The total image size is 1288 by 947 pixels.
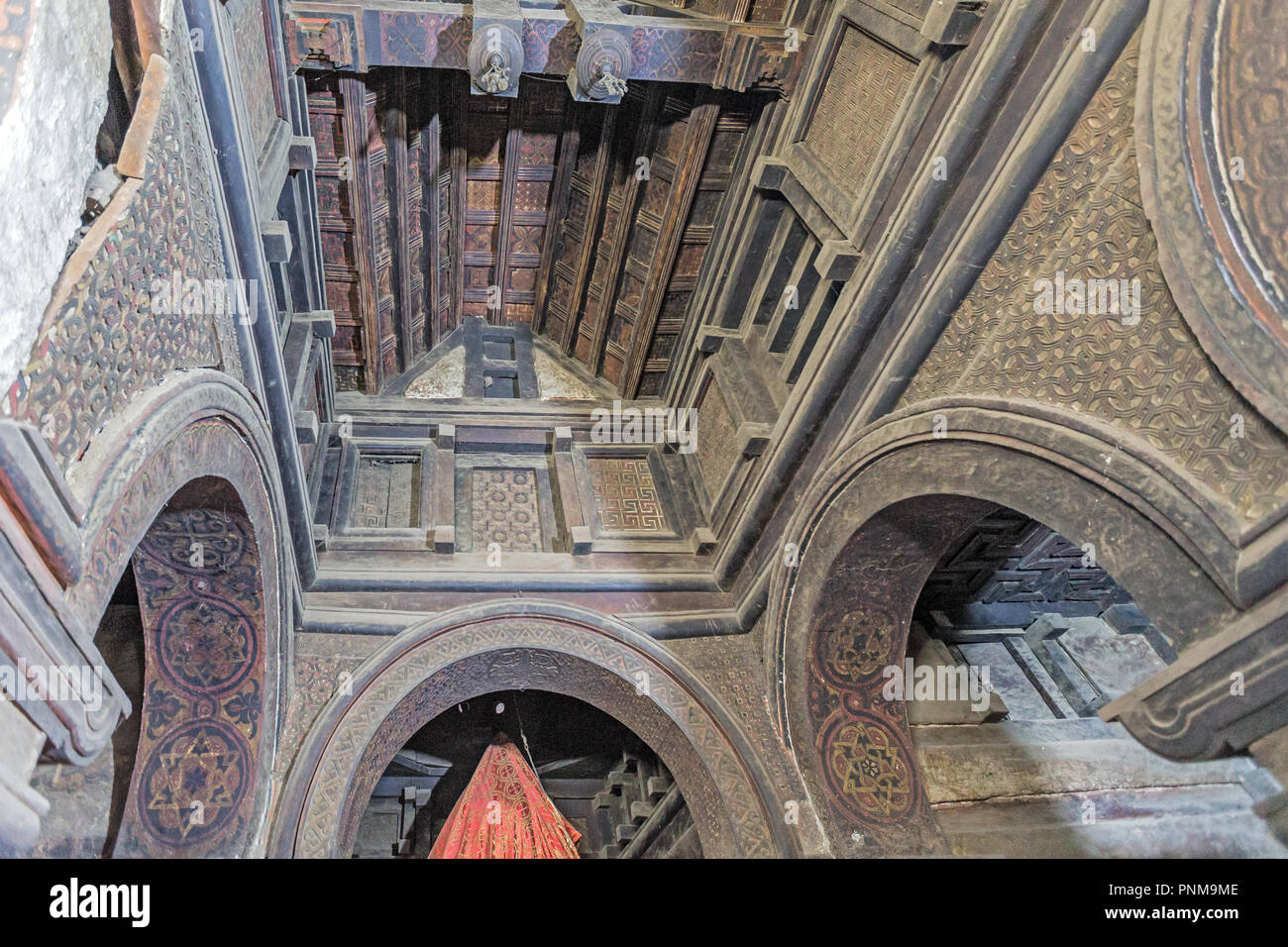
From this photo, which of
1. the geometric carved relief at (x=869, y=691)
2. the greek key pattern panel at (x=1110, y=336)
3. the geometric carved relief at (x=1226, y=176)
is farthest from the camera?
the geometric carved relief at (x=869, y=691)

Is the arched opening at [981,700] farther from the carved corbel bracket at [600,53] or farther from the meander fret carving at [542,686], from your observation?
the carved corbel bracket at [600,53]

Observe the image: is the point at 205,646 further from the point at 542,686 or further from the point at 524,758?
the point at 524,758

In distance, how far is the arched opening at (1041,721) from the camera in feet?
12.9

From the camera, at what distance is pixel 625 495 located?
4.70 metres

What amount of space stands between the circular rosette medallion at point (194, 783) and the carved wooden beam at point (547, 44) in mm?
2686

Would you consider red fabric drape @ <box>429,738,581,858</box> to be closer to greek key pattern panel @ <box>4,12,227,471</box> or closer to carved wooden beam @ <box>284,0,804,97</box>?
greek key pattern panel @ <box>4,12,227,471</box>

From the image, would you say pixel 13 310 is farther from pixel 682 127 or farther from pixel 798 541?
pixel 682 127

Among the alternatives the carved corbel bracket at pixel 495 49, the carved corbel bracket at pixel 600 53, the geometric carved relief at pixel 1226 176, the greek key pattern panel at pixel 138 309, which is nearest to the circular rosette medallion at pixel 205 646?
the greek key pattern panel at pixel 138 309

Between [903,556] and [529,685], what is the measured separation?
1.85 m

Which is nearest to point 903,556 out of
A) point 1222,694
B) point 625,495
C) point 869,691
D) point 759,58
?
point 869,691

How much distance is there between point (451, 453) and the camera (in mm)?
4691
